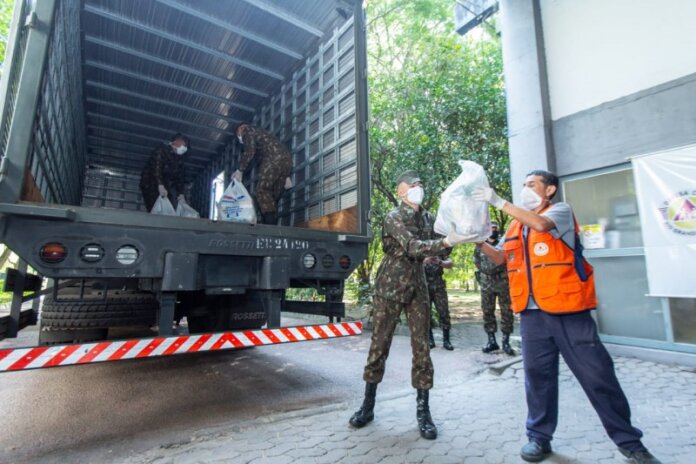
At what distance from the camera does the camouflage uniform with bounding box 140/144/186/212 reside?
17.7 feet

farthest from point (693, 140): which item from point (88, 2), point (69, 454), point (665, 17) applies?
point (88, 2)

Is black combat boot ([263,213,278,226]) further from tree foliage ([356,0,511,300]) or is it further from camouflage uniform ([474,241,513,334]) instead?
tree foliage ([356,0,511,300])

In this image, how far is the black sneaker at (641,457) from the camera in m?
1.92

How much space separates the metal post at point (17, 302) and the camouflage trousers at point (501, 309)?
4635 mm

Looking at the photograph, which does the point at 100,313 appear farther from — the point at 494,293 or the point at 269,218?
the point at 494,293

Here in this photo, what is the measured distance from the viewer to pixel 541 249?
217 centimetres

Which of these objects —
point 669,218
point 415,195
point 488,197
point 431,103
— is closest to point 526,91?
point 669,218

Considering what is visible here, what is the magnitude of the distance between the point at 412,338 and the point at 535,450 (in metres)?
0.91

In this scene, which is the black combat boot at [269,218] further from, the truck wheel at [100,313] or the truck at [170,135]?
the truck wheel at [100,313]

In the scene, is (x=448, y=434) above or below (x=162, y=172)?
below

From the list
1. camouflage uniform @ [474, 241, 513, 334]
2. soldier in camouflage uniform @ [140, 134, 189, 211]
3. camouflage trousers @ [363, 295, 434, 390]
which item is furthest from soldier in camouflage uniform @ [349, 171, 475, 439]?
soldier in camouflage uniform @ [140, 134, 189, 211]

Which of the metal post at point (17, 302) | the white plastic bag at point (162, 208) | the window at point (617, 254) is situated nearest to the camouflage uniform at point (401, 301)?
the metal post at point (17, 302)

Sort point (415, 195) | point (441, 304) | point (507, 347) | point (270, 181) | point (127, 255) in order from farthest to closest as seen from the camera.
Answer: point (441, 304), point (507, 347), point (270, 181), point (415, 195), point (127, 255)

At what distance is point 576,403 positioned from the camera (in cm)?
295
